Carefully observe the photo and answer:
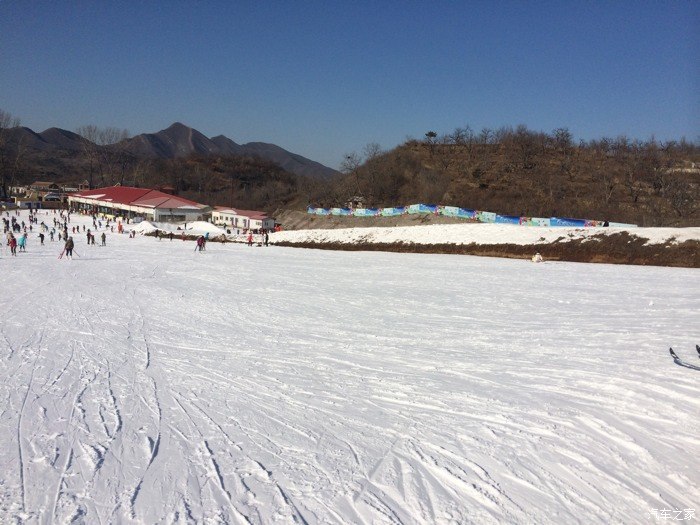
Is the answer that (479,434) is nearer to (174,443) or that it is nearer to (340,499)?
(340,499)

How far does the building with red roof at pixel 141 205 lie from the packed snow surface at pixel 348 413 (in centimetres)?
5810

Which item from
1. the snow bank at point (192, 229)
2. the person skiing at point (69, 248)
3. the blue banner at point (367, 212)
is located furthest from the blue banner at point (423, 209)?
the person skiing at point (69, 248)

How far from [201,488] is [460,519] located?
2347 mm

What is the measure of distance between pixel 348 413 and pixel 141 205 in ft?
232

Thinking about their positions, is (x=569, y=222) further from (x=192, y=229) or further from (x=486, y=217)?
(x=192, y=229)

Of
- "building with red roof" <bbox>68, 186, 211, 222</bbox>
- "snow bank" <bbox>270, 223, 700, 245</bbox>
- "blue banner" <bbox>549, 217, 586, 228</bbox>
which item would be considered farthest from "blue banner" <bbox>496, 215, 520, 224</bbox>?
"building with red roof" <bbox>68, 186, 211, 222</bbox>

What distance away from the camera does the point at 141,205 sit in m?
68.8

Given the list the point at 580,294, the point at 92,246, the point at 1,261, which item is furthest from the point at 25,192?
the point at 580,294

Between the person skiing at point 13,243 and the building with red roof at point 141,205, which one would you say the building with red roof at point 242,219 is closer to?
the building with red roof at point 141,205

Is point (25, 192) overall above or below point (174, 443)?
above

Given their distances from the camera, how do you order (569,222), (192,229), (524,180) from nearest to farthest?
(569,222), (192,229), (524,180)

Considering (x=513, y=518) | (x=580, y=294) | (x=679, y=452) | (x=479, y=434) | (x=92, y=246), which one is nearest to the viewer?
(x=513, y=518)

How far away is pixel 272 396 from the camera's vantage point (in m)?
6.70

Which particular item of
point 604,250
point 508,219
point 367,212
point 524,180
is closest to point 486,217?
point 508,219
